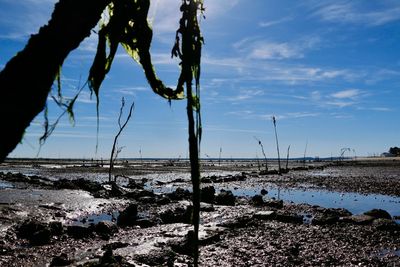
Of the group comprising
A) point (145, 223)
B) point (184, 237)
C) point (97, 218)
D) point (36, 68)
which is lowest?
point (97, 218)

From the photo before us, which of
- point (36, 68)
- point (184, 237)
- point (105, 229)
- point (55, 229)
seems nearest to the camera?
point (36, 68)

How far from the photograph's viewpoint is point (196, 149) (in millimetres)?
3721

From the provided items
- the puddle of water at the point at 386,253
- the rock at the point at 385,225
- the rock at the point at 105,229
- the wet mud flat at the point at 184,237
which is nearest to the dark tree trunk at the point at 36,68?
the wet mud flat at the point at 184,237

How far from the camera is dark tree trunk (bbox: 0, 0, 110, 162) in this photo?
284 cm

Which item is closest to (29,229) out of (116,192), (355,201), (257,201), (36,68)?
(36,68)

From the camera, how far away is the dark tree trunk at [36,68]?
9.30 feet

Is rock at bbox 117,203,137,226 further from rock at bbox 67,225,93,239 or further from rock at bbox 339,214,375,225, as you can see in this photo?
rock at bbox 339,214,375,225

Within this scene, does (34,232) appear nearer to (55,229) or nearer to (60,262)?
(55,229)

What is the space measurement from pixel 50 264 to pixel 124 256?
4.63ft

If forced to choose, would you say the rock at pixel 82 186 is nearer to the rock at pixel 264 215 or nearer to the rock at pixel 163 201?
the rock at pixel 163 201

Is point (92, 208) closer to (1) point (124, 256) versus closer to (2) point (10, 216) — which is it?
(2) point (10, 216)

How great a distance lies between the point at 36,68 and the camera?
9.64 feet

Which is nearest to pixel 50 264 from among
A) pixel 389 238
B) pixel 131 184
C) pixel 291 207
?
pixel 389 238

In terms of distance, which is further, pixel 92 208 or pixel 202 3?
pixel 92 208
